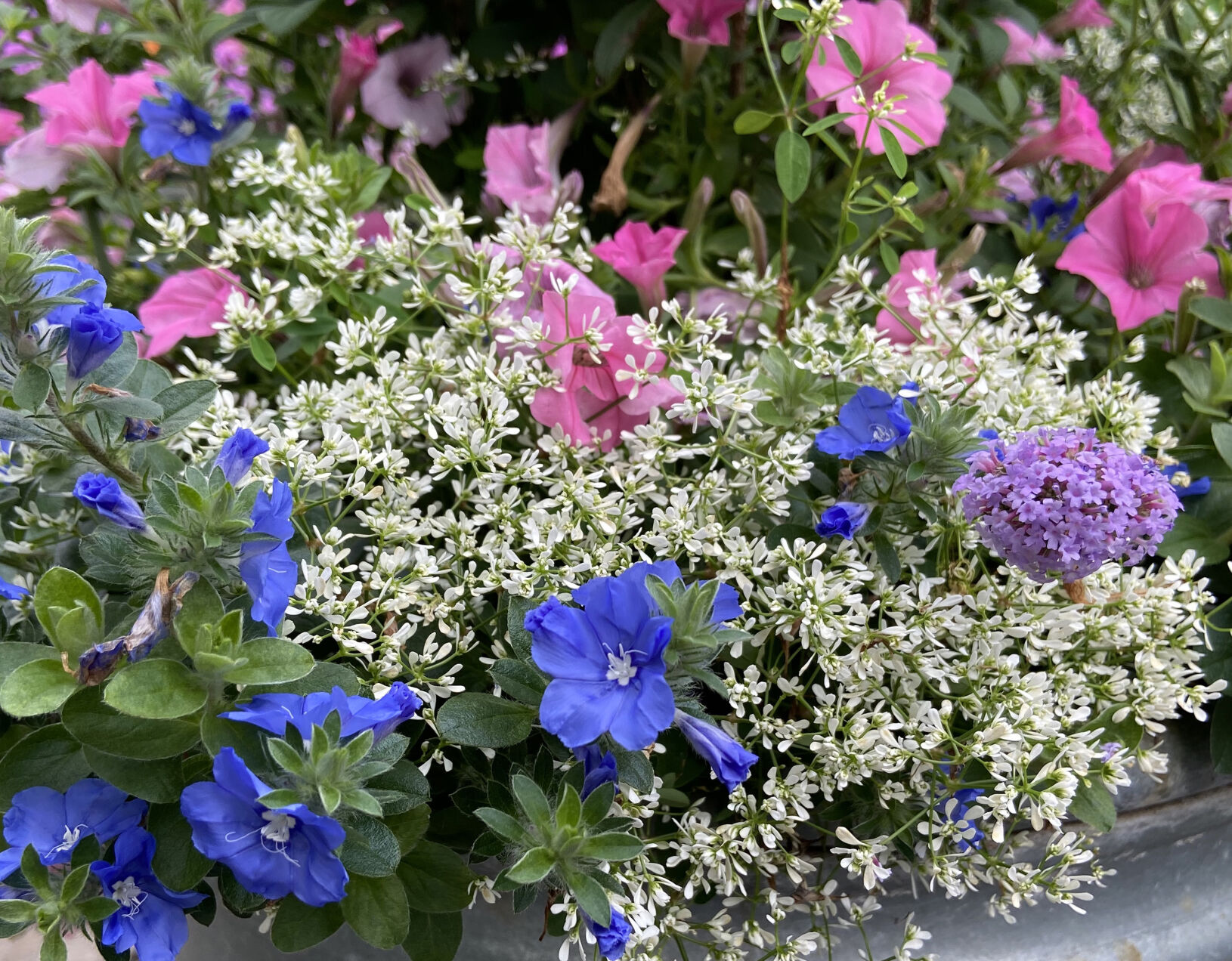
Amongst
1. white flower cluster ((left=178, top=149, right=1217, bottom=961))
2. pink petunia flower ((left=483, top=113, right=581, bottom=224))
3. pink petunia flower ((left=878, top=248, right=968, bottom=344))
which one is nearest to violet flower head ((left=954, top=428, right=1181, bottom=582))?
white flower cluster ((left=178, top=149, right=1217, bottom=961))

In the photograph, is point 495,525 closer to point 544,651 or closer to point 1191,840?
point 544,651

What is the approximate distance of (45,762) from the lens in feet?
1.40

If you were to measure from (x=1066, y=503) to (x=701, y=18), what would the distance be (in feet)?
1.40

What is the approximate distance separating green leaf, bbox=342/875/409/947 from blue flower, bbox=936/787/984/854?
0.25 metres

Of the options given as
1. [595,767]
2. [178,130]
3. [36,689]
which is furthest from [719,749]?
[178,130]

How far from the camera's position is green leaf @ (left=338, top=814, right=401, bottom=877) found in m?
0.39

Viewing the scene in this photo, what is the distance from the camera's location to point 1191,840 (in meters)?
0.59

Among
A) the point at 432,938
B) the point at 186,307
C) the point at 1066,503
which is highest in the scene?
the point at 1066,503

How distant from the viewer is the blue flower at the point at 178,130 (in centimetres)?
72

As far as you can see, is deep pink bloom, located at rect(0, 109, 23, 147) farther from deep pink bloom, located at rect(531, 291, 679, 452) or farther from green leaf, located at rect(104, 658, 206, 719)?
green leaf, located at rect(104, 658, 206, 719)

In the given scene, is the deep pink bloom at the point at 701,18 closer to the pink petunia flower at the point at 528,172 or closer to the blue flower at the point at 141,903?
the pink petunia flower at the point at 528,172

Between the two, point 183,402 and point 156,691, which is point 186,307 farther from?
point 156,691

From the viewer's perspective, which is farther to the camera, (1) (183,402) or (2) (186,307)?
(2) (186,307)

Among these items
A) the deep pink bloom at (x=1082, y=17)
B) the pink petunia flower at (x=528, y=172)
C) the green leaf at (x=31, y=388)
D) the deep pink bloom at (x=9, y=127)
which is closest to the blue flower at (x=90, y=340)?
the green leaf at (x=31, y=388)
